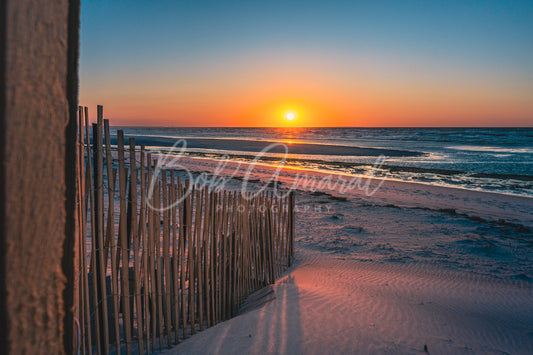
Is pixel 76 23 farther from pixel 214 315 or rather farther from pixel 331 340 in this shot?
pixel 214 315

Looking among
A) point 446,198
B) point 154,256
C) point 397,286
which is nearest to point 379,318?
point 397,286

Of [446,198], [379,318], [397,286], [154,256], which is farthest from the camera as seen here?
[446,198]

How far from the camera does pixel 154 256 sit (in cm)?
261

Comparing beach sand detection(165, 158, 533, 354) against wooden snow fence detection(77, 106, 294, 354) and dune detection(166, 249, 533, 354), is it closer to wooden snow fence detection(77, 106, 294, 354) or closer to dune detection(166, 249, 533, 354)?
dune detection(166, 249, 533, 354)

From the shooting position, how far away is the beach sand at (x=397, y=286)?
290 cm

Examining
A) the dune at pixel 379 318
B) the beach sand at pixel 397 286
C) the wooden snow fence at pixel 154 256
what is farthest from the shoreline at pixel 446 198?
the wooden snow fence at pixel 154 256

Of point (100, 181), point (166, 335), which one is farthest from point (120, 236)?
point (166, 335)

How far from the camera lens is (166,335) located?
2971mm

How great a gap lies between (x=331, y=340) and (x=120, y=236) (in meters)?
2.06

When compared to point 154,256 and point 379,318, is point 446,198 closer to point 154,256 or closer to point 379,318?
point 379,318

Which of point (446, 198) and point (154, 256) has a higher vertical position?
point (154, 256)

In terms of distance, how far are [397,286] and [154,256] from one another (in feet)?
11.9

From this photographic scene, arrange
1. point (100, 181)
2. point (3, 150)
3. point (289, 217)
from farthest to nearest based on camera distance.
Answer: point (289, 217), point (100, 181), point (3, 150)

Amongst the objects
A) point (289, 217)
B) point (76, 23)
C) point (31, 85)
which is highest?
point (76, 23)
